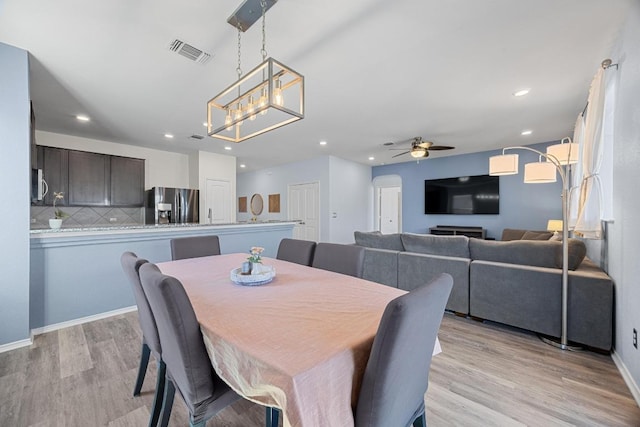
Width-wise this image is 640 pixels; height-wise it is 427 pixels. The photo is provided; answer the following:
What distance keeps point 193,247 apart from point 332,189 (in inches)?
163

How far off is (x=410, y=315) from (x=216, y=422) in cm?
143

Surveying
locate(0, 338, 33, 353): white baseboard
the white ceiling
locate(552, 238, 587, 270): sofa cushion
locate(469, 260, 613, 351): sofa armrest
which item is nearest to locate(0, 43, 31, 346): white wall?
locate(0, 338, 33, 353): white baseboard

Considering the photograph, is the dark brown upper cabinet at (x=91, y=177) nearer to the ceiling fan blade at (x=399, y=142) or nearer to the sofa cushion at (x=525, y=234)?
the ceiling fan blade at (x=399, y=142)

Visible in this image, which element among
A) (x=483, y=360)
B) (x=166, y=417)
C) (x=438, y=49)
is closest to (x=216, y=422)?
(x=166, y=417)

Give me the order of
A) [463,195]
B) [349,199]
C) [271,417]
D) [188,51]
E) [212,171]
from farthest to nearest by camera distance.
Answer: [349,199] < [463,195] < [212,171] < [188,51] < [271,417]

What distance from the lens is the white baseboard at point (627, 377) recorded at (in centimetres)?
164

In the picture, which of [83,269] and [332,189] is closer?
[83,269]

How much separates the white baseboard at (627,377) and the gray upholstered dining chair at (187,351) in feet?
8.00

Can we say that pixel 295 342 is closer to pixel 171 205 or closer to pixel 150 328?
pixel 150 328

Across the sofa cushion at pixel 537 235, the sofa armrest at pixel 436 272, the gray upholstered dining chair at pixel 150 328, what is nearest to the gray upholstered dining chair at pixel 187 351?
the gray upholstered dining chair at pixel 150 328

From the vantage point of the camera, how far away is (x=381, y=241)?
3.51m

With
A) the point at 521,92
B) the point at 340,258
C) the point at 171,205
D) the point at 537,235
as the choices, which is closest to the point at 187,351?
the point at 340,258

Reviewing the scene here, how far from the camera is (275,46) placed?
2.16 meters

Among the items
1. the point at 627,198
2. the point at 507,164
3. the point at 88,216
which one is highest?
the point at 507,164
